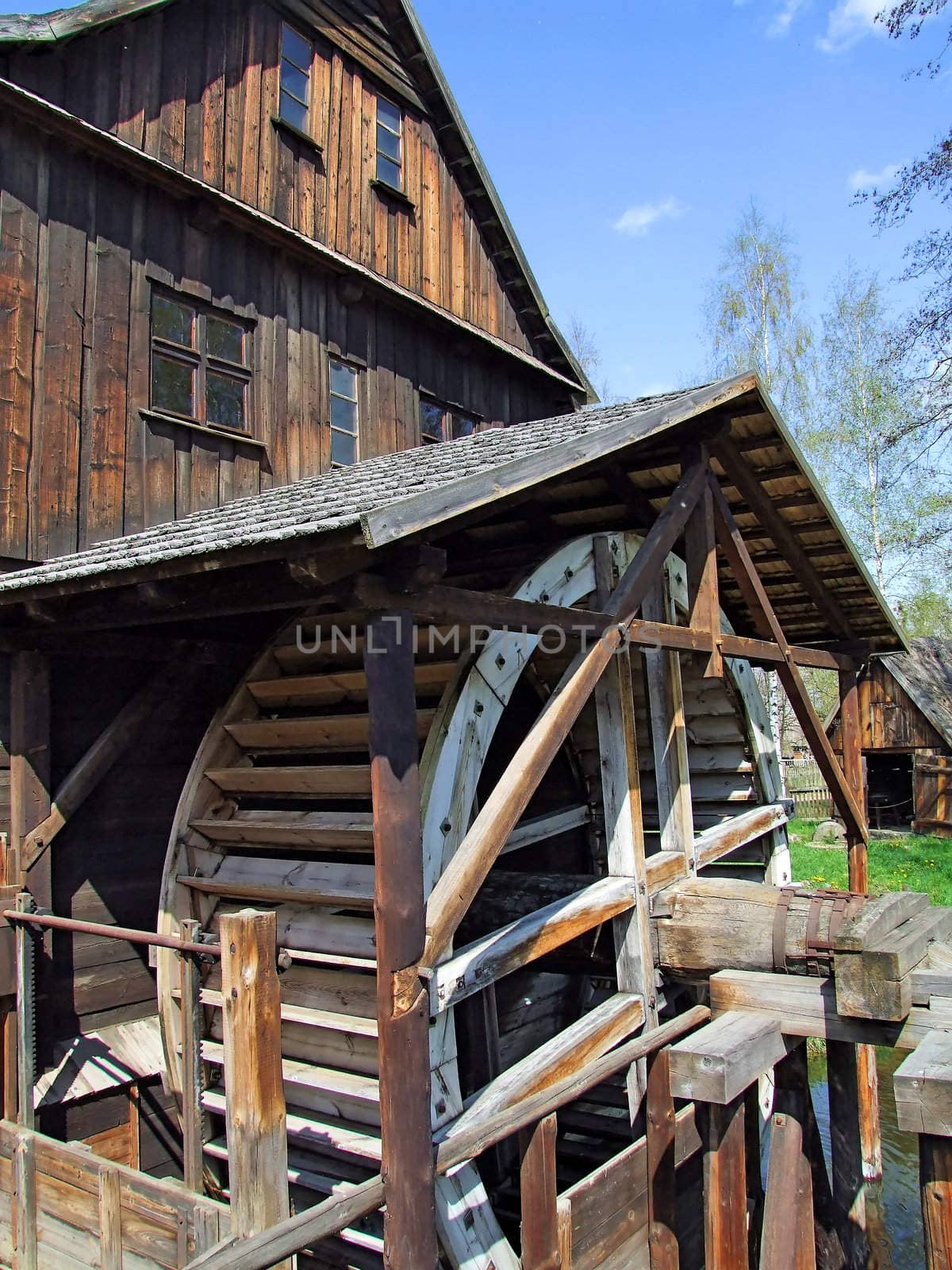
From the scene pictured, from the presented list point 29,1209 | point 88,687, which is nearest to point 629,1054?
point 29,1209

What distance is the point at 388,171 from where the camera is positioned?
27.5ft

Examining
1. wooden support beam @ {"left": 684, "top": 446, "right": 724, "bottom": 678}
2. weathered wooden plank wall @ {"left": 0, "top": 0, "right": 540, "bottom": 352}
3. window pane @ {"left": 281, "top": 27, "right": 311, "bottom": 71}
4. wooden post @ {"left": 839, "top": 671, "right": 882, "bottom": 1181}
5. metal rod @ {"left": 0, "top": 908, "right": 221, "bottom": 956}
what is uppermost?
window pane @ {"left": 281, "top": 27, "right": 311, "bottom": 71}

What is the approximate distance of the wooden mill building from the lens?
3312mm

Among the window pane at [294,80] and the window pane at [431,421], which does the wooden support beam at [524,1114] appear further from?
the window pane at [294,80]

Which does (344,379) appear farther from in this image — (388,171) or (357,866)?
(357,866)

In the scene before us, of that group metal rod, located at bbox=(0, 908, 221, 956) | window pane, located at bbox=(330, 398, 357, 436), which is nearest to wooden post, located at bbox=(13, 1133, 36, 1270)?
metal rod, located at bbox=(0, 908, 221, 956)

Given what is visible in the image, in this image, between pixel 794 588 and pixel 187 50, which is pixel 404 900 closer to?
pixel 794 588

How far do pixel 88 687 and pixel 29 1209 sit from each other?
2566 mm

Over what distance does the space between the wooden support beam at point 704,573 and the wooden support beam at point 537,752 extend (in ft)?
0.51

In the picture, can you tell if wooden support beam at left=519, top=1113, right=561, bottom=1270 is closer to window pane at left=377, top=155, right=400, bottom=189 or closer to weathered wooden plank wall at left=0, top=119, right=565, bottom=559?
weathered wooden plank wall at left=0, top=119, right=565, bottom=559

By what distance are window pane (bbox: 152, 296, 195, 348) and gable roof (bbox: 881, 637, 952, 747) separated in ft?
54.3

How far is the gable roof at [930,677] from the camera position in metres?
19.8

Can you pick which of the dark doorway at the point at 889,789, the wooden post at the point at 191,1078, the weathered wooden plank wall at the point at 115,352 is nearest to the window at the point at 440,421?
the weathered wooden plank wall at the point at 115,352

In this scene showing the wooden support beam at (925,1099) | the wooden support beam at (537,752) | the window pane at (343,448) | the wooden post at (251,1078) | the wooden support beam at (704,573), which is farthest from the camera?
the window pane at (343,448)
